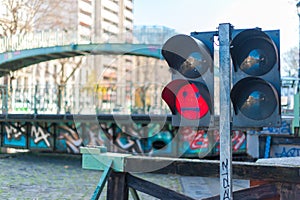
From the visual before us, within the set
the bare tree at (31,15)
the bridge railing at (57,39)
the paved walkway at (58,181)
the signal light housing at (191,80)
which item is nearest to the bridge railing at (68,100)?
the paved walkway at (58,181)

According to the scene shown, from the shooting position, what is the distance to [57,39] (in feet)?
89.5

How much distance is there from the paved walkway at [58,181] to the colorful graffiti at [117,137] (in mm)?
845

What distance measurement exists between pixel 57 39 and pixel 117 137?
15.1 meters

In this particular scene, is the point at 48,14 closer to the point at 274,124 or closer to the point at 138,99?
the point at 138,99

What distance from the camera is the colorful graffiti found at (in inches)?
528

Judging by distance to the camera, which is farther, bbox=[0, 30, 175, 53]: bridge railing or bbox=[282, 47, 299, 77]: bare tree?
bbox=[282, 47, 299, 77]: bare tree

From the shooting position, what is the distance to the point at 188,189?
1046cm

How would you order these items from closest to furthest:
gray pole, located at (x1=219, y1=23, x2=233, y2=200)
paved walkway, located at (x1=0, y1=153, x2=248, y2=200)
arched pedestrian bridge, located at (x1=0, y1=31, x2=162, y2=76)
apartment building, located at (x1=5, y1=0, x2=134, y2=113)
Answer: gray pole, located at (x1=219, y1=23, x2=233, y2=200) → paved walkway, located at (x1=0, y1=153, x2=248, y2=200) → apartment building, located at (x1=5, y1=0, x2=134, y2=113) → arched pedestrian bridge, located at (x1=0, y1=31, x2=162, y2=76)

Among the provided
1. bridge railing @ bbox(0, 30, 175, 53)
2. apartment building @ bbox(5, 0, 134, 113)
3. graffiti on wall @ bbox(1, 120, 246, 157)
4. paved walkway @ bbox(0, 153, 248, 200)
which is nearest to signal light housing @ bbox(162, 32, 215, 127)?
paved walkway @ bbox(0, 153, 248, 200)

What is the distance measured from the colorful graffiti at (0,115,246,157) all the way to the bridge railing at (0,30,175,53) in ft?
36.0

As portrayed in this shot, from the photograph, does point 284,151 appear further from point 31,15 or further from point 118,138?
point 31,15

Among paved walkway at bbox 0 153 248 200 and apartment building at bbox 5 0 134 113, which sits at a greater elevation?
apartment building at bbox 5 0 134 113

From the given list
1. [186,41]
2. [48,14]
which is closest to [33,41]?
[48,14]

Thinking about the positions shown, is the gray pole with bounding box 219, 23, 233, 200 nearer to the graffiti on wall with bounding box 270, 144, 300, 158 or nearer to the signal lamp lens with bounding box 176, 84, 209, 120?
the signal lamp lens with bounding box 176, 84, 209, 120
